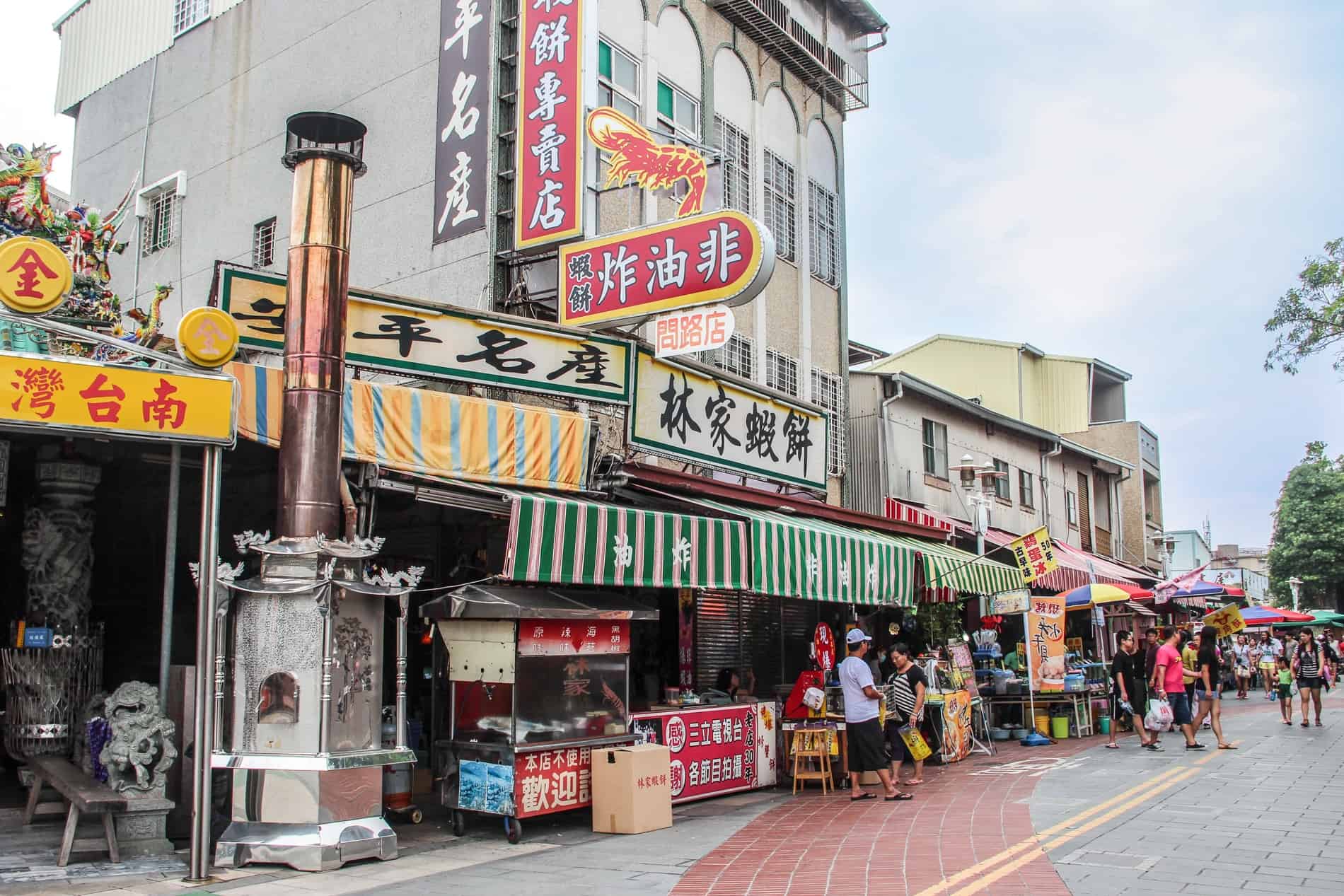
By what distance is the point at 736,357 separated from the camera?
1917 cm

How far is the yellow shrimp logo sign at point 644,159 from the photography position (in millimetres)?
13602

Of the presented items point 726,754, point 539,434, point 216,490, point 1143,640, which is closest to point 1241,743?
point 1143,640

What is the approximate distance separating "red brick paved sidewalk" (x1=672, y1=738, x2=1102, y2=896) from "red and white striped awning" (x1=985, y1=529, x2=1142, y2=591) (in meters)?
10.2

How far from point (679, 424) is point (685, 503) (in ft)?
4.72

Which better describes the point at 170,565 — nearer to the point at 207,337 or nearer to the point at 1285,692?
the point at 207,337

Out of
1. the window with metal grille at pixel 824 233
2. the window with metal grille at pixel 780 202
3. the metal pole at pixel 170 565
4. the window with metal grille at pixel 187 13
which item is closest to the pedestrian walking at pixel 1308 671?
the window with metal grille at pixel 824 233

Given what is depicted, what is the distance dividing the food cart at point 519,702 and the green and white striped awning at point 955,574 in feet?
22.4

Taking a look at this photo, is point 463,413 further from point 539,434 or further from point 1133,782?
point 1133,782

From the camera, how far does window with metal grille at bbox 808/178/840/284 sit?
2203 cm

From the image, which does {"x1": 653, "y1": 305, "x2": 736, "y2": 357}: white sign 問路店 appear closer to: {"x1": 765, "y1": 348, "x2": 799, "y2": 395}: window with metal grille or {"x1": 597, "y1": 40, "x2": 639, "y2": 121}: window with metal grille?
{"x1": 597, "y1": 40, "x2": 639, "y2": 121}: window with metal grille

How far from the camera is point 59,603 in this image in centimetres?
1102

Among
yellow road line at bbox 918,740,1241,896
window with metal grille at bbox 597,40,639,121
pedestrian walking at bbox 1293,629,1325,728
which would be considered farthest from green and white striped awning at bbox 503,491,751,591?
pedestrian walking at bbox 1293,629,1325,728

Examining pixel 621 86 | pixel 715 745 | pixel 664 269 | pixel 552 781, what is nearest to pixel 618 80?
pixel 621 86

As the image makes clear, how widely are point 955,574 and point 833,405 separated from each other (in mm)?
5931
